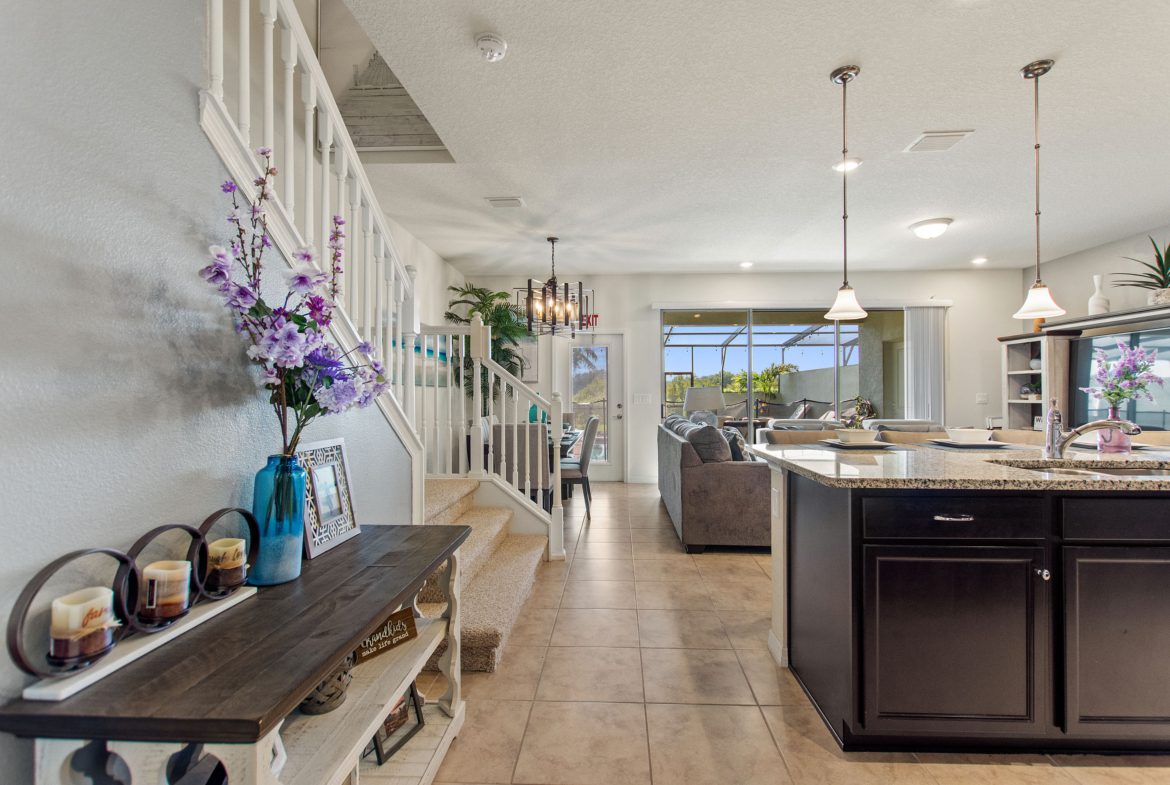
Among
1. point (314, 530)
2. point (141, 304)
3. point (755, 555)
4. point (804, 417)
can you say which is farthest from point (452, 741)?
point (804, 417)

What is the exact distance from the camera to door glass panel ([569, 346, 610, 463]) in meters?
6.78

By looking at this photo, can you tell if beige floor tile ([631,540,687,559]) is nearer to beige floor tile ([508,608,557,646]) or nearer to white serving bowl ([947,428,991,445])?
beige floor tile ([508,608,557,646])

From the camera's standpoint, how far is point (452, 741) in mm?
1689

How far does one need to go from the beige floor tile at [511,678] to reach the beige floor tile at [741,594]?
3.56 ft

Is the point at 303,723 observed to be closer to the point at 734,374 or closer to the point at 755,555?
the point at 755,555

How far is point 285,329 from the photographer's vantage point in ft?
3.64

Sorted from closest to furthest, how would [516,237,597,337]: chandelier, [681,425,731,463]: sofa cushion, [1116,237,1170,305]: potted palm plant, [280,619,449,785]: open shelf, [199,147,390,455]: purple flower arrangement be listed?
[280,619,449,785]: open shelf → [199,147,390,455]: purple flower arrangement → [681,425,731,463]: sofa cushion → [1116,237,1170,305]: potted palm plant → [516,237,597,337]: chandelier

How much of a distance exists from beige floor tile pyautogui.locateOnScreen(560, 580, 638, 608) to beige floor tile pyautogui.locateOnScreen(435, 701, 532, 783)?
926 mm

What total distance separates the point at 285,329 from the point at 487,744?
1451mm

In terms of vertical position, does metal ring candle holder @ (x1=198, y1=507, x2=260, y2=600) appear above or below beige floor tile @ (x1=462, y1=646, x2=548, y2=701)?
above

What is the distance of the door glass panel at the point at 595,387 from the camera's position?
6781 mm

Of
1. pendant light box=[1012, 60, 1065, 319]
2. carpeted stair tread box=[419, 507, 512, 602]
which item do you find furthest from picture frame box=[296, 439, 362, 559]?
pendant light box=[1012, 60, 1065, 319]

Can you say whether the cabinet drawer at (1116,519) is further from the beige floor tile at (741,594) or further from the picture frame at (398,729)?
the picture frame at (398,729)

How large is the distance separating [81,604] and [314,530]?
59cm
